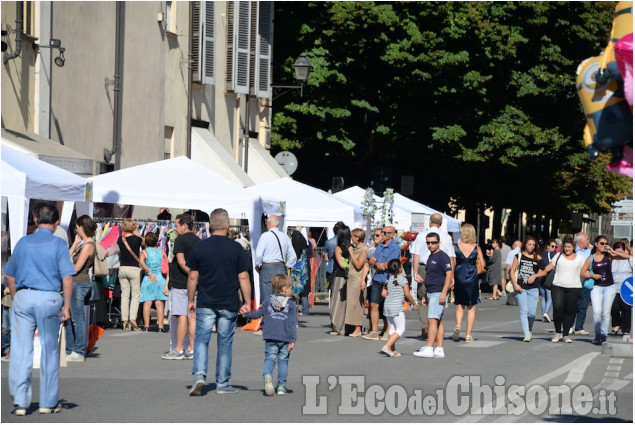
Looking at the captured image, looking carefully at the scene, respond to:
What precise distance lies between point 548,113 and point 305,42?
29.4 feet

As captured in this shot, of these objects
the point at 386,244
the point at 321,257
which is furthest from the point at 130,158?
the point at 386,244

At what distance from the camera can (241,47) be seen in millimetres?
36531

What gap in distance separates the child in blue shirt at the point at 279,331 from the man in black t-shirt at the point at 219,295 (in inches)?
11.4

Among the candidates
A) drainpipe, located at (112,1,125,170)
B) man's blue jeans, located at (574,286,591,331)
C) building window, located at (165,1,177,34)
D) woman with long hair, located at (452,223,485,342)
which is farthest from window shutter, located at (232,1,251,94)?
woman with long hair, located at (452,223,485,342)

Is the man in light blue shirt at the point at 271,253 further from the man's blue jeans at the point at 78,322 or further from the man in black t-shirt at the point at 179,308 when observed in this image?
the man's blue jeans at the point at 78,322

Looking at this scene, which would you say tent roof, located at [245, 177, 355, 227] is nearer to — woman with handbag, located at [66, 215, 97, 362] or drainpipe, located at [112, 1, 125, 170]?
drainpipe, located at [112, 1, 125, 170]

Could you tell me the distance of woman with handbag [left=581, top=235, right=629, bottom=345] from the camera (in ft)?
69.4

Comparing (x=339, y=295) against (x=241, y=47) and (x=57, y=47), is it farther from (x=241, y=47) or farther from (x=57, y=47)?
(x=241, y=47)

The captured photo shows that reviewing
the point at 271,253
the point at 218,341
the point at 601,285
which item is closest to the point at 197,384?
the point at 218,341

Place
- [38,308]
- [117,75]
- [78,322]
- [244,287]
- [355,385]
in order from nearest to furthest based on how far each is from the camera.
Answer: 1. [38,308]
2. [244,287]
3. [355,385]
4. [78,322]
5. [117,75]

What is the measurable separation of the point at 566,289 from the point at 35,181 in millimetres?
8928

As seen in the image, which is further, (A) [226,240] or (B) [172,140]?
(B) [172,140]

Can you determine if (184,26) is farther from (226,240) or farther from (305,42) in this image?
(226,240)

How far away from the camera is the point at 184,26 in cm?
3356
